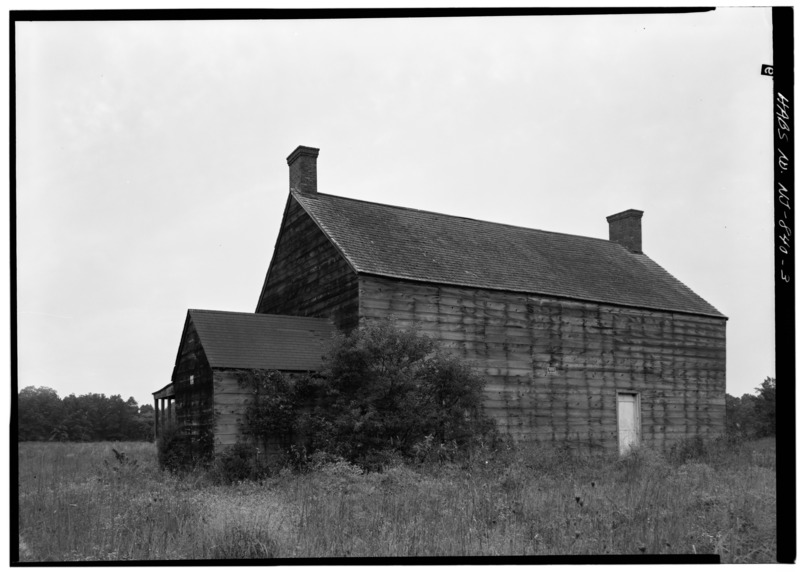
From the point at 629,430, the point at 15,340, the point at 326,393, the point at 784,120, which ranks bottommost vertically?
the point at 629,430

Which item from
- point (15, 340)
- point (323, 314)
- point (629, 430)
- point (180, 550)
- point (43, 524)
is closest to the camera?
point (15, 340)

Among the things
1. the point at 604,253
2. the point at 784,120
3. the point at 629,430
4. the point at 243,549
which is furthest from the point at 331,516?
the point at 604,253

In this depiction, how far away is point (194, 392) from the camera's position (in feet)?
63.4

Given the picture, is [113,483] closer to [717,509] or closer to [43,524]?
[43,524]

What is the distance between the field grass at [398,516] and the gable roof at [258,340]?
332 cm

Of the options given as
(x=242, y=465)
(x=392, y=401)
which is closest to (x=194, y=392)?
(x=242, y=465)

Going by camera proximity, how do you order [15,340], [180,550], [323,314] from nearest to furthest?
1. [15,340]
2. [180,550]
3. [323,314]

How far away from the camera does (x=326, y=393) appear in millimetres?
18547

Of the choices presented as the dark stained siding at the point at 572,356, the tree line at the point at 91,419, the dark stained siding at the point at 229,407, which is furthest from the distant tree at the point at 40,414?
the dark stained siding at the point at 572,356

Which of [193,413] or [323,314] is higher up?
[323,314]

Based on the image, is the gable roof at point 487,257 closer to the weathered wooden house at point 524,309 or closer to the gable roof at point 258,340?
the weathered wooden house at point 524,309

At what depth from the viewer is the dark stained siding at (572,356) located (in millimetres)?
22125

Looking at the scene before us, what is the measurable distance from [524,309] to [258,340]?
880 centimetres

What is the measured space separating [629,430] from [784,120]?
1811cm
